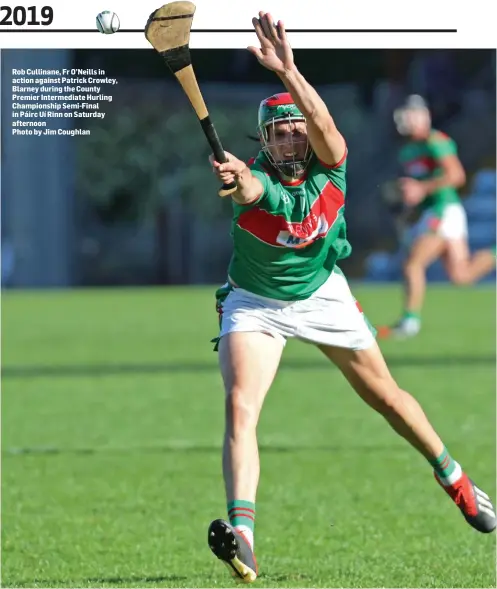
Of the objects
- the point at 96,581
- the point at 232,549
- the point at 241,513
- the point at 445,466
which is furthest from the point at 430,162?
the point at 232,549

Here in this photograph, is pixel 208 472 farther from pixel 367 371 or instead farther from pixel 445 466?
pixel 367 371

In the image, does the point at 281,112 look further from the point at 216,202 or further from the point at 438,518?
the point at 216,202

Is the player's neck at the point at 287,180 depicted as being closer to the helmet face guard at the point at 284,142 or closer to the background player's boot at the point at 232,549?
the helmet face guard at the point at 284,142

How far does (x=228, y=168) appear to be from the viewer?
5160 mm

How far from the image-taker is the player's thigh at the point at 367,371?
6121 mm

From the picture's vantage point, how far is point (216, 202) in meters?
30.1

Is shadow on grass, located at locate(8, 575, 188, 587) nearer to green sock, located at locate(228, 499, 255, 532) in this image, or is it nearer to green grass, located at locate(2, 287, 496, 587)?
green grass, located at locate(2, 287, 496, 587)

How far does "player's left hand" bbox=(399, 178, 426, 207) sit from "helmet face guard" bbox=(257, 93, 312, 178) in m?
10.2

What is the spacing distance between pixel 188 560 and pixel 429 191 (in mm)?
10917

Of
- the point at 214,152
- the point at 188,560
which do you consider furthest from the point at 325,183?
the point at 188,560

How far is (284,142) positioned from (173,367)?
29.2 feet

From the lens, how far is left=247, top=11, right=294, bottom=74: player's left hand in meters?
5.35

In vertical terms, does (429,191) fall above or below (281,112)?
below

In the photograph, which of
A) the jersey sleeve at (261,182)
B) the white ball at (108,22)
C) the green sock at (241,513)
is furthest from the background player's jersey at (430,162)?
the green sock at (241,513)
